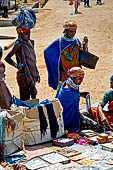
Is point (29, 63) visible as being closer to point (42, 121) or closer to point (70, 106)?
point (70, 106)

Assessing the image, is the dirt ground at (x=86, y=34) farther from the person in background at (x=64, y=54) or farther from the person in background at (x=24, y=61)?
the person in background at (x=24, y=61)

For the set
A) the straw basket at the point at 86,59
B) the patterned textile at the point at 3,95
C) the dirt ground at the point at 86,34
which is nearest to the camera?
the patterned textile at the point at 3,95

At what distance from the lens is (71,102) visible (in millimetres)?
6555

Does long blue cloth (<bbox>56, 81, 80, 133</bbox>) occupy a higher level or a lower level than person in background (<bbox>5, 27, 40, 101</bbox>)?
lower

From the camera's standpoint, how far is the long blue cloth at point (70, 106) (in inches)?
257

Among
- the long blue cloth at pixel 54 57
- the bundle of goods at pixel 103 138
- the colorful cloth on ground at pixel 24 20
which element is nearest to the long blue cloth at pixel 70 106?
the bundle of goods at pixel 103 138

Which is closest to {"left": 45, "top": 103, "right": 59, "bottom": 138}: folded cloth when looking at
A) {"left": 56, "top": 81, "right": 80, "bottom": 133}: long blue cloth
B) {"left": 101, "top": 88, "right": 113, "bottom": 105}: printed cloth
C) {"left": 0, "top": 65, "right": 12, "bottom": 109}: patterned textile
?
{"left": 56, "top": 81, "right": 80, "bottom": 133}: long blue cloth

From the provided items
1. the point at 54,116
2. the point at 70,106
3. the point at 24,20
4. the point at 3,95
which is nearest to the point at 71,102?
the point at 70,106

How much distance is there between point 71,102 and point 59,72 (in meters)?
1.04

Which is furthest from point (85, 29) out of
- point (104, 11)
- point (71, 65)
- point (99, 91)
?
point (71, 65)

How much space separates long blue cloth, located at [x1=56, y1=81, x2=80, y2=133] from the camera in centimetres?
652

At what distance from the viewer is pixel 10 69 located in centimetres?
1268

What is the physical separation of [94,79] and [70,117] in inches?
199

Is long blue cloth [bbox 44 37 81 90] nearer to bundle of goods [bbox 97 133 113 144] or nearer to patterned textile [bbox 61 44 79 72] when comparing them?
Answer: patterned textile [bbox 61 44 79 72]
